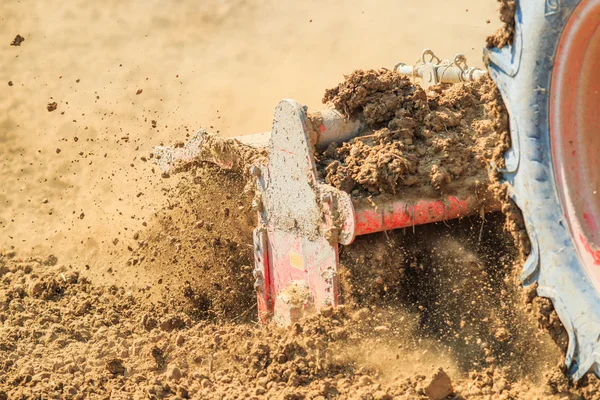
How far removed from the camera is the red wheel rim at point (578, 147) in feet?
8.31

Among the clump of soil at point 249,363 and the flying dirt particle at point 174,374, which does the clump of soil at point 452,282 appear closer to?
the clump of soil at point 249,363

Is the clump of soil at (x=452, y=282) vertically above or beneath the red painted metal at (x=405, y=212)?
beneath

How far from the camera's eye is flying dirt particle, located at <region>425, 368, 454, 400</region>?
295 cm

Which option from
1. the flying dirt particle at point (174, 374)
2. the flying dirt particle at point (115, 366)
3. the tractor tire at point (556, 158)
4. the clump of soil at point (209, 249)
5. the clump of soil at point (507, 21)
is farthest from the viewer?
the clump of soil at point (209, 249)

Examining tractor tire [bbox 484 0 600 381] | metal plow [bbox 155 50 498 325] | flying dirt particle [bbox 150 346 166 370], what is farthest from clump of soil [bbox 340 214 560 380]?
flying dirt particle [bbox 150 346 166 370]

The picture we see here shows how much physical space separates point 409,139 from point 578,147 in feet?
4.09

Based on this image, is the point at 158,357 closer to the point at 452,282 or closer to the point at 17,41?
the point at 452,282

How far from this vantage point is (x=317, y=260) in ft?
12.5

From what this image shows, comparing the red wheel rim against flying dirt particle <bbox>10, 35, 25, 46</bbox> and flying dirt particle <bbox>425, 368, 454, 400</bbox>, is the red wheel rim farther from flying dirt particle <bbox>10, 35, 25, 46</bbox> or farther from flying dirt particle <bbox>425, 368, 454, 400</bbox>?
flying dirt particle <bbox>10, 35, 25, 46</bbox>

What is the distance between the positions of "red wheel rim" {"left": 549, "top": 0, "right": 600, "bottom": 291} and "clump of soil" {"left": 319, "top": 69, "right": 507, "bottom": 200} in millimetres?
847

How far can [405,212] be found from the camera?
354 centimetres

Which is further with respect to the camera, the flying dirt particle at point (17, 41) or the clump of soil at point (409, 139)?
the flying dirt particle at point (17, 41)

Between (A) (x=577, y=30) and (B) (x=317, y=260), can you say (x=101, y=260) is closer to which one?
(B) (x=317, y=260)

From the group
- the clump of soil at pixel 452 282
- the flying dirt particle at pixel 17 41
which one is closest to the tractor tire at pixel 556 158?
the clump of soil at pixel 452 282
